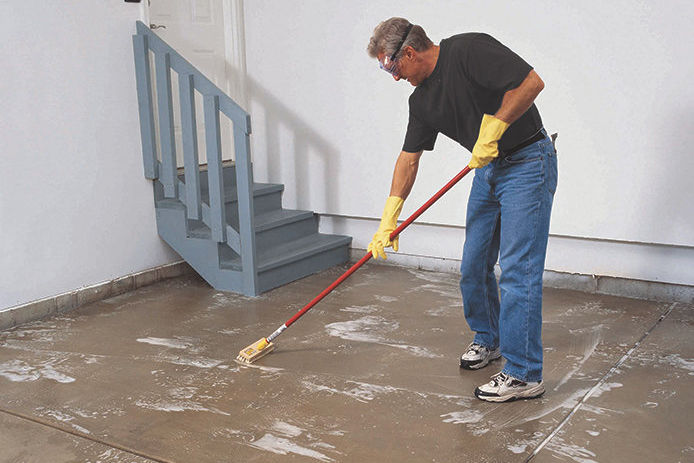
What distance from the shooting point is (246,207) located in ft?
13.1

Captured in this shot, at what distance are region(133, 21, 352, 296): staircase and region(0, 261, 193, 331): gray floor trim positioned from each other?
0.78ft

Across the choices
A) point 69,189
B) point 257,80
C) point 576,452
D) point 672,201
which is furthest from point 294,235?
point 576,452

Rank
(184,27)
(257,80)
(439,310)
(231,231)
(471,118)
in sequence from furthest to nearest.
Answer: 1. (257,80)
2. (184,27)
3. (231,231)
4. (439,310)
5. (471,118)

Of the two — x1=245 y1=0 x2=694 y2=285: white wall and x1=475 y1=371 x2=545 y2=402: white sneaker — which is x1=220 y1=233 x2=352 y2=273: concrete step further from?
x1=475 y1=371 x2=545 y2=402: white sneaker

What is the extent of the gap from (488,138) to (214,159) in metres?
1.99

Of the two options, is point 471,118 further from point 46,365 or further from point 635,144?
point 46,365

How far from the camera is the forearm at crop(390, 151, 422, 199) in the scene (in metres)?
2.81

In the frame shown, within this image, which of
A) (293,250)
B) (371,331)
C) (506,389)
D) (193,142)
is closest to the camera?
(506,389)

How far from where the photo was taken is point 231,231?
411cm

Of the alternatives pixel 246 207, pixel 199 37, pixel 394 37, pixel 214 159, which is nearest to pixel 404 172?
pixel 394 37

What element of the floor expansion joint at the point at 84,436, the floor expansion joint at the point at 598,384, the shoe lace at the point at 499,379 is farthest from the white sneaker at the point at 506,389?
the floor expansion joint at the point at 84,436

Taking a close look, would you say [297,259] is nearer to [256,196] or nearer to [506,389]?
[256,196]

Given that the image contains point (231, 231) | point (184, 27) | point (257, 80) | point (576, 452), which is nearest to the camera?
point (576, 452)

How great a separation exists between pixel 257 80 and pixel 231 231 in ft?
4.61
